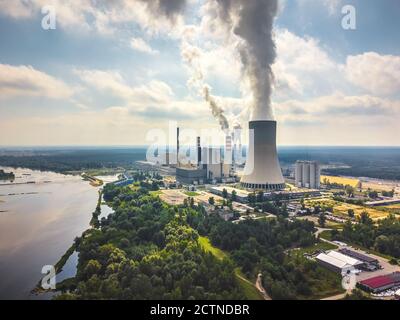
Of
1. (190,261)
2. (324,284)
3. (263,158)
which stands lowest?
(324,284)

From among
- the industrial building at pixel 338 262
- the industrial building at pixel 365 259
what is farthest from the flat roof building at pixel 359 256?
the industrial building at pixel 338 262

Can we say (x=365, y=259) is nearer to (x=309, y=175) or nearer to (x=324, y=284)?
(x=324, y=284)

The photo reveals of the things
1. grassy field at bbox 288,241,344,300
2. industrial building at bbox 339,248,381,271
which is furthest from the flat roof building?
grassy field at bbox 288,241,344,300

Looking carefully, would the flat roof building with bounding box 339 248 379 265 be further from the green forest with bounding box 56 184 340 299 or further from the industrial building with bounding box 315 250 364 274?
the green forest with bounding box 56 184 340 299

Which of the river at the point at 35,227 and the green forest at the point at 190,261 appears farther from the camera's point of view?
the river at the point at 35,227

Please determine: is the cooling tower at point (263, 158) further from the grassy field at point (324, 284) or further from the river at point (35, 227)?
the grassy field at point (324, 284)

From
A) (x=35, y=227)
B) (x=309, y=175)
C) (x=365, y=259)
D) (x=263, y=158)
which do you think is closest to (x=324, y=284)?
(x=365, y=259)
